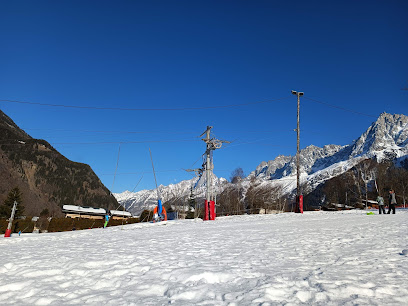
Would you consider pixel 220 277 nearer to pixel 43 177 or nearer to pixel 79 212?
pixel 79 212

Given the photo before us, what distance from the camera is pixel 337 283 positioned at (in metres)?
4.39

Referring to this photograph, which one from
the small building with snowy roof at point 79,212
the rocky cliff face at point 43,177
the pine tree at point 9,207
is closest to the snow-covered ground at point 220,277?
the pine tree at point 9,207

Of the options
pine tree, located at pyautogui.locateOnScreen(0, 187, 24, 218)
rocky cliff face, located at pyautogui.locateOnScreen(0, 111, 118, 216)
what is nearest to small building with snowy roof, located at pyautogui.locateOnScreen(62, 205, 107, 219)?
pine tree, located at pyautogui.locateOnScreen(0, 187, 24, 218)

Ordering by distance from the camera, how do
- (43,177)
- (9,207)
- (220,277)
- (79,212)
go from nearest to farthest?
(220,277)
(9,207)
(79,212)
(43,177)

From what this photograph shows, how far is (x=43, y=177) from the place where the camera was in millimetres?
148000

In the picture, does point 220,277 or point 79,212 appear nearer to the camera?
point 220,277

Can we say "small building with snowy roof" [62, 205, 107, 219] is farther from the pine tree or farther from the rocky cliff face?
the rocky cliff face

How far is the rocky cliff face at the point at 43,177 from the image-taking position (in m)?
123

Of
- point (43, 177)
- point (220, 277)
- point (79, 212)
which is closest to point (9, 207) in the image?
point (79, 212)

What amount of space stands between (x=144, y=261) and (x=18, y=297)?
251cm

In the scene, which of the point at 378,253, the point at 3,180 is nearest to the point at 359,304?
the point at 378,253

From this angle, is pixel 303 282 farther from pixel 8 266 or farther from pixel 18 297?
pixel 8 266

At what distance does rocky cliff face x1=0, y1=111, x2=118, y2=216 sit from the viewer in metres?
123

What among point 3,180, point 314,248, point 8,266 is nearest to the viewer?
point 8,266
